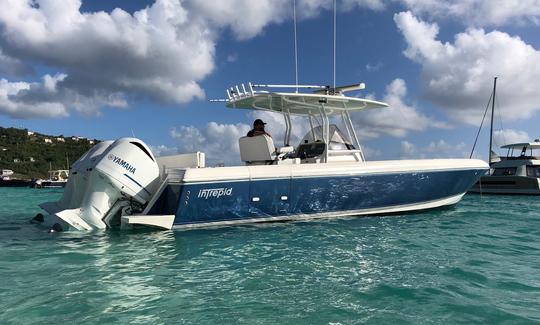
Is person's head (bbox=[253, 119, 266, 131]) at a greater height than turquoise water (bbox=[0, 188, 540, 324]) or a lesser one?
greater

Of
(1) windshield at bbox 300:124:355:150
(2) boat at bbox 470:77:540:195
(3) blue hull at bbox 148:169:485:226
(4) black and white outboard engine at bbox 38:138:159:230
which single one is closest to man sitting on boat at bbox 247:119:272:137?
(1) windshield at bbox 300:124:355:150

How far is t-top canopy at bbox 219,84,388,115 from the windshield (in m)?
0.48

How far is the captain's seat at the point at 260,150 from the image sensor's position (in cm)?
992

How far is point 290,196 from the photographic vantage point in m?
8.77

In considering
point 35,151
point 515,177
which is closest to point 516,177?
point 515,177

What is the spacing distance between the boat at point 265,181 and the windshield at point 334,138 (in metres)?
0.03

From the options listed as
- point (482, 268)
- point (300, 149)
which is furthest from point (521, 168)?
point (482, 268)

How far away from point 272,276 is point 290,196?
4.06 metres

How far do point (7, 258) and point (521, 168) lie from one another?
80.8 ft

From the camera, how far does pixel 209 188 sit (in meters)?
8.06

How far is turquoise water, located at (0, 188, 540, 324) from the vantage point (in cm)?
364

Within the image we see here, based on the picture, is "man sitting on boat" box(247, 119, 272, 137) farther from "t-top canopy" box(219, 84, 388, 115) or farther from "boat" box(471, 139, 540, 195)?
"boat" box(471, 139, 540, 195)

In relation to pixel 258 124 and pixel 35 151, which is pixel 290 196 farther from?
pixel 35 151

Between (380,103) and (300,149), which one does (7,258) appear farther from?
(380,103)
